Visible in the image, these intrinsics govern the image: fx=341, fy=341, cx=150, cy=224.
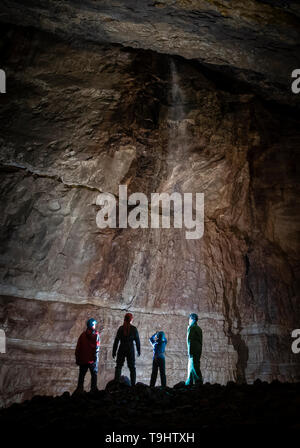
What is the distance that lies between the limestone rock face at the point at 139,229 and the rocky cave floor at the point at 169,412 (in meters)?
3.41

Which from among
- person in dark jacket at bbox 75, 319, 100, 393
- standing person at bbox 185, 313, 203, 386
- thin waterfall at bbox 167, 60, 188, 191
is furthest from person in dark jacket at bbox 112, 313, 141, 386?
thin waterfall at bbox 167, 60, 188, 191

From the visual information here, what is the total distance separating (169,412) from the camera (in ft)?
12.3

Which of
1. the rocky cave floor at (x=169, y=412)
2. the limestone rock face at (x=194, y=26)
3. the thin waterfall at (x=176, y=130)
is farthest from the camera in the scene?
the thin waterfall at (x=176, y=130)

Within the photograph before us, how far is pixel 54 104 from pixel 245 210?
5.55 m

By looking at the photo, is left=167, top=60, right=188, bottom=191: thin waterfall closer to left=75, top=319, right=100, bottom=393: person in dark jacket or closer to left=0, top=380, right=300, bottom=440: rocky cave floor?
left=75, top=319, right=100, bottom=393: person in dark jacket

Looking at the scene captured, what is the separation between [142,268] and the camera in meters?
9.15

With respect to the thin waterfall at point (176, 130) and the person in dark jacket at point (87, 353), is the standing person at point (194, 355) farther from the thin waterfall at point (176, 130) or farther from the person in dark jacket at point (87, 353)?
the thin waterfall at point (176, 130)

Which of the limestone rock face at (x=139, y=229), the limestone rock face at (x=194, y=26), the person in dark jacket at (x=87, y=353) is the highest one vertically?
the limestone rock face at (x=194, y=26)

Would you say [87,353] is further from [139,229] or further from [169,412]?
[139,229]

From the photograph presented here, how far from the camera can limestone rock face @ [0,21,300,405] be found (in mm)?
7375

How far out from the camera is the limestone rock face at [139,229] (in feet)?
24.2

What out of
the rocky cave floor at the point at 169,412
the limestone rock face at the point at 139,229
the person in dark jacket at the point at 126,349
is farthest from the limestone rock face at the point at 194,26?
the rocky cave floor at the point at 169,412

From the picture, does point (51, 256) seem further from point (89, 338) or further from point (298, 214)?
point (298, 214)
